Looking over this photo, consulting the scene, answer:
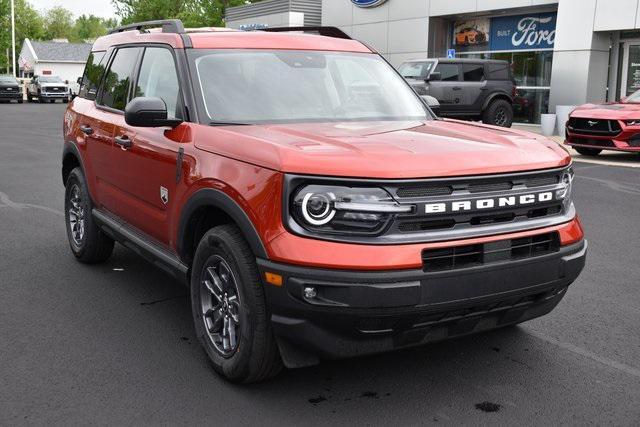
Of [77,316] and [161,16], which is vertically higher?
[161,16]

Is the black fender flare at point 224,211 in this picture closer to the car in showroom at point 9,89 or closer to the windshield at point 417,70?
the windshield at point 417,70

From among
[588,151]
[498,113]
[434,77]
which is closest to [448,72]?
[434,77]

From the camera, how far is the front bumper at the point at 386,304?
10.3 ft

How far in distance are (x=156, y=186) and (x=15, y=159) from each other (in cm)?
1110

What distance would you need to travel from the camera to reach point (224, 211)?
375 cm

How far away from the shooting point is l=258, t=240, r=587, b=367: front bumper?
315 cm

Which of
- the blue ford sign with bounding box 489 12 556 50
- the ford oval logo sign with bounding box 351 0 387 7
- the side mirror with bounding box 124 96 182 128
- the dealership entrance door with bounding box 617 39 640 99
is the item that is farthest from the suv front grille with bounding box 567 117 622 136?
the ford oval logo sign with bounding box 351 0 387 7

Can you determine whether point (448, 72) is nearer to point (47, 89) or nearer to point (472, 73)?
point (472, 73)

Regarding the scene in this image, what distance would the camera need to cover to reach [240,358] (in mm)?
3617

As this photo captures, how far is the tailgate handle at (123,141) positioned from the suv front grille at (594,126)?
1167 centimetres

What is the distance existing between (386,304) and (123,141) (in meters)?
2.50

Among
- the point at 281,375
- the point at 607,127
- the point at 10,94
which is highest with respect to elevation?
the point at 607,127

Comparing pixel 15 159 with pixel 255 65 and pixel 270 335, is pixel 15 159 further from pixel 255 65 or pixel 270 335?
pixel 270 335

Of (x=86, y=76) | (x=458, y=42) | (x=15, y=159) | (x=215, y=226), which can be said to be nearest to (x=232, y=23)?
(x=458, y=42)
